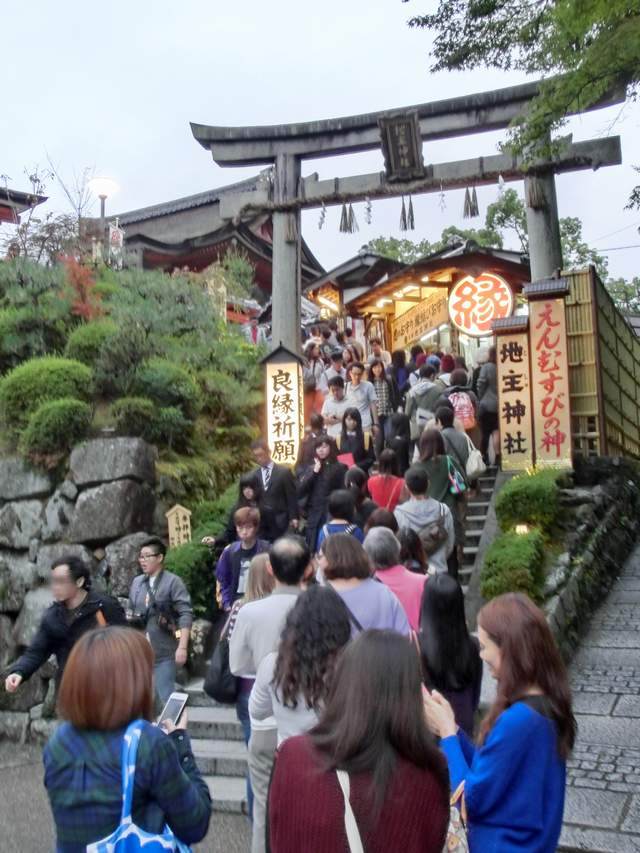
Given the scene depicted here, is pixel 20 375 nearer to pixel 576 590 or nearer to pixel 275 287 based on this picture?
pixel 275 287

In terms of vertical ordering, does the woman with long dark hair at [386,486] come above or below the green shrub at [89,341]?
below

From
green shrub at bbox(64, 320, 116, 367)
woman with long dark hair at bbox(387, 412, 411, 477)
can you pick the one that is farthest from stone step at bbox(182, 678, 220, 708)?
green shrub at bbox(64, 320, 116, 367)

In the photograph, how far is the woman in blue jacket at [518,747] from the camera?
112 inches

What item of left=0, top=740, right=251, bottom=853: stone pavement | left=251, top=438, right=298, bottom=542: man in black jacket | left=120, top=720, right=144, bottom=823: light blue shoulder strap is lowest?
left=0, top=740, right=251, bottom=853: stone pavement

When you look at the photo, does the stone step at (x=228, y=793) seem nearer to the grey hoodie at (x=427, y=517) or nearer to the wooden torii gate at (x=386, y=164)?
the grey hoodie at (x=427, y=517)

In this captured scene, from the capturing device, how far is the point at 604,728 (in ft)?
23.0

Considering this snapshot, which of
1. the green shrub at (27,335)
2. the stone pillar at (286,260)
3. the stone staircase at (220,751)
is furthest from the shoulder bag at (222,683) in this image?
the stone pillar at (286,260)

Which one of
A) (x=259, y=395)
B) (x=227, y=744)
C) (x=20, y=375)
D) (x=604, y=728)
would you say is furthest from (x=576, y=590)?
(x=20, y=375)

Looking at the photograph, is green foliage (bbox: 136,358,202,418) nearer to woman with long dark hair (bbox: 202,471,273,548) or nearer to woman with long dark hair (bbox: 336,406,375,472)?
woman with long dark hair (bbox: 336,406,375,472)

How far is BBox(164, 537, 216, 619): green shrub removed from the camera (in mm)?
9906

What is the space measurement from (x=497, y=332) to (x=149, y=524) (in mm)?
5777

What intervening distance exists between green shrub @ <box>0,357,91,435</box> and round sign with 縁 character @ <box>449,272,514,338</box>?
30.6 ft

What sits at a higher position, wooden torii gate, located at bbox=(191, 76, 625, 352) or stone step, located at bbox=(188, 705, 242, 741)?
wooden torii gate, located at bbox=(191, 76, 625, 352)

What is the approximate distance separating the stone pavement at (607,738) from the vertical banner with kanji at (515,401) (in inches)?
106
